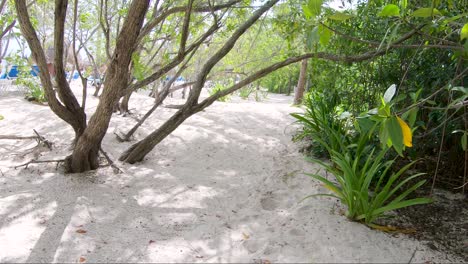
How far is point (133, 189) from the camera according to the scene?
322 centimetres

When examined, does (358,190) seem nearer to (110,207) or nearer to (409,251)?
(409,251)

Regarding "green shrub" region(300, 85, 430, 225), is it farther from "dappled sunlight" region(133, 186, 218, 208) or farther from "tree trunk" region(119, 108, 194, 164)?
"tree trunk" region(119, 108, 194, 164)

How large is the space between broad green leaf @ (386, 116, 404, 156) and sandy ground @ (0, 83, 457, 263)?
115cm

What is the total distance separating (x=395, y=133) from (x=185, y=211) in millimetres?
2022

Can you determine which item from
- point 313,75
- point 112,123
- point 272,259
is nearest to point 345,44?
point 313,75

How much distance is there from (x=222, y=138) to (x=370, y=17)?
2.42m

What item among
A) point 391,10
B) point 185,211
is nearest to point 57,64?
point 185,211

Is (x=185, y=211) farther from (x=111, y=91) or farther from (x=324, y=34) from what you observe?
(x=324, y=34)

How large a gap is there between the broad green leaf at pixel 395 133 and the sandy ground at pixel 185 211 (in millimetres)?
1153

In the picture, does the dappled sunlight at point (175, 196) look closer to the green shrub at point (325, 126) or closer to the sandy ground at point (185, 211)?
the sandy ground at point (185, 211)

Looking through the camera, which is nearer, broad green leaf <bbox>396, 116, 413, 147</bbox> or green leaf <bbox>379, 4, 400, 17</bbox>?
broad green leaf <bbox>396, 116, 413, 147</bbox>

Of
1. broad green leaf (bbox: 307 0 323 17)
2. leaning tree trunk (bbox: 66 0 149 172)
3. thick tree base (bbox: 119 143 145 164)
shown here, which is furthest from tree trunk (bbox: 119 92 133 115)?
broad green leaf (bbox: 307 0 323 17)

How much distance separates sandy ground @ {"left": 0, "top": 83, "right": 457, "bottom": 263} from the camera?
84.4 inches

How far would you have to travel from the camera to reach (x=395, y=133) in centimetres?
113
